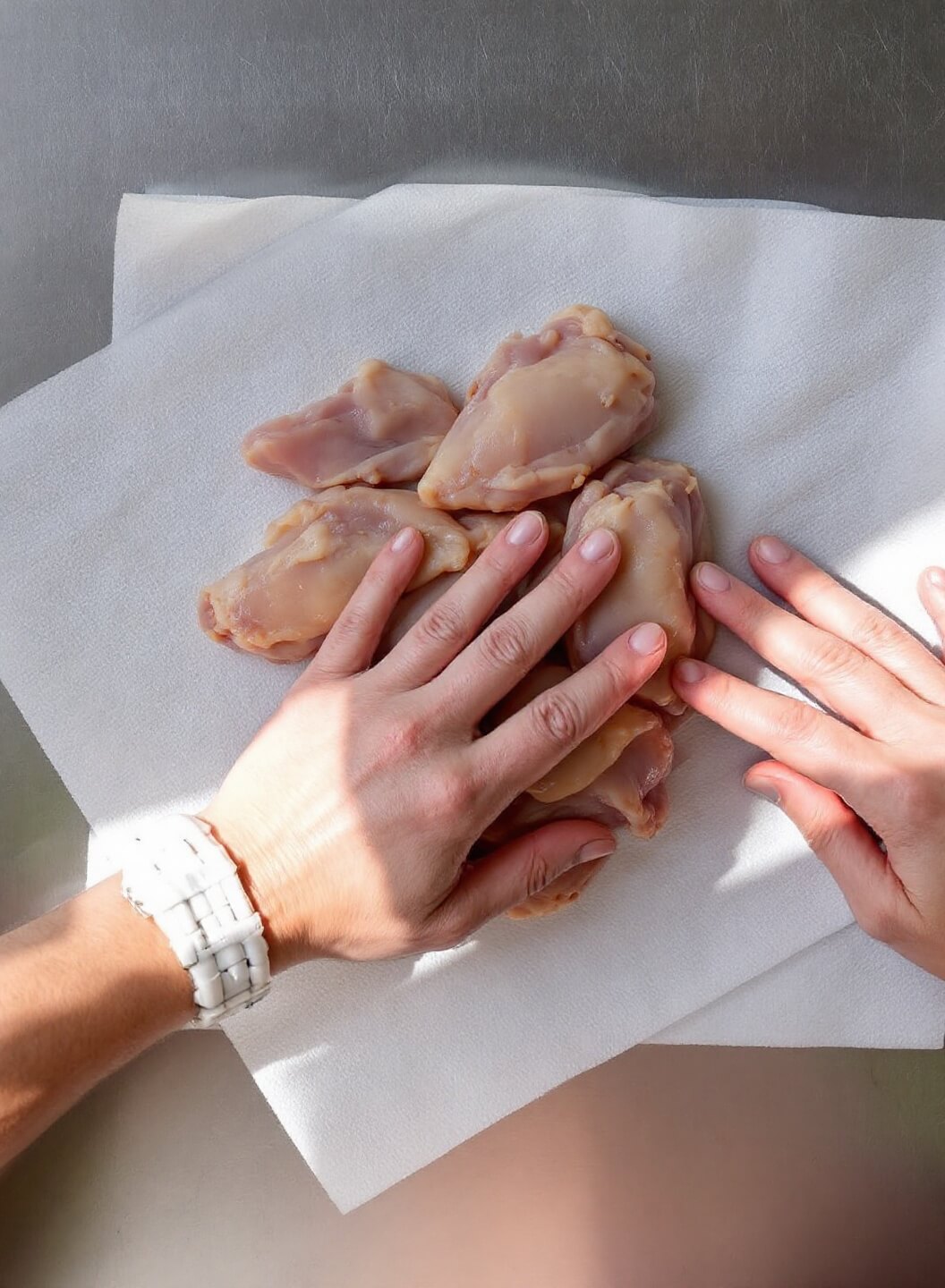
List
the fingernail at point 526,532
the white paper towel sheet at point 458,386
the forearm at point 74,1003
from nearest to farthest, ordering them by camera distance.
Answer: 1. the forearm at point 74,1003
2. the fingernail at point 526,532
3. the white paper towel sheet at point 458,386

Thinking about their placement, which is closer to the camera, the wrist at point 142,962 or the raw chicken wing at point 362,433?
the wrist at point 142,962

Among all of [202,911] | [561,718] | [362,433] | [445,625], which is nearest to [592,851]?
[561,718]

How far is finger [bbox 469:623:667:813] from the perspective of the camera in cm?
111

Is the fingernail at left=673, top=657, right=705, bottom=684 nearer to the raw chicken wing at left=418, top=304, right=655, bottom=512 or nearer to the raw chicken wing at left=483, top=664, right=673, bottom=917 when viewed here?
the raw chicken wing at left=483, top=664, right=673, bottom=917

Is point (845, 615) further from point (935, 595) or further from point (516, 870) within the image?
point (516, 870)

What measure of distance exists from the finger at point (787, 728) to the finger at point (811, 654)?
3 centimetres

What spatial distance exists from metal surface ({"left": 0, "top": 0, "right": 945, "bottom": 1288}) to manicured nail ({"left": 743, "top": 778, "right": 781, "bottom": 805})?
34 centimetres

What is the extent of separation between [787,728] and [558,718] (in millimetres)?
271

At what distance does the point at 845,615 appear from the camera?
1243 millimetres

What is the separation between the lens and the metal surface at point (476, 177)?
1.31m

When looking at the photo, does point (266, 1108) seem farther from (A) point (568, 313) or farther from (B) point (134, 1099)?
(A) point (568, 313)

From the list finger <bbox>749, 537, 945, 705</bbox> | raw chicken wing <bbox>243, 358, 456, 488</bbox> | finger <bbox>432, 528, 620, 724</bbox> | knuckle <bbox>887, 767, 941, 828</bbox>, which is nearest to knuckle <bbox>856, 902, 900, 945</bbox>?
knuckle <bbox>887, 767, 941, 828</bbox>

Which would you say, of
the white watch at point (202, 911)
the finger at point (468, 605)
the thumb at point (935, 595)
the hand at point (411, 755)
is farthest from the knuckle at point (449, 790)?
the thumb at point (935, 595)

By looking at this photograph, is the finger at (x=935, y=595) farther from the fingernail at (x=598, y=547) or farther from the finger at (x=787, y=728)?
the fingernail at (x=598, y=547)
